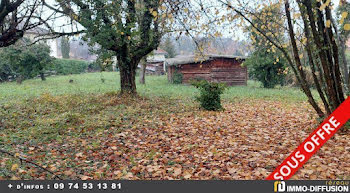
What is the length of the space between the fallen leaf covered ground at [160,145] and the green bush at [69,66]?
29.1m

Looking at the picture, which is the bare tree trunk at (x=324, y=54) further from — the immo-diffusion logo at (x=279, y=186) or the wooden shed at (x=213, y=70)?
Answer: the wooden shed at (x=213, y=70)

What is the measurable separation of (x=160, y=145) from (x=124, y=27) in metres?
6.57

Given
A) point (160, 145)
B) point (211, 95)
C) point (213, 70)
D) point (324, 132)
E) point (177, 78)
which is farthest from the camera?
point (213, 70)

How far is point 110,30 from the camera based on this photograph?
11156 mm

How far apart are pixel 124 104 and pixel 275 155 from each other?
8.20 meters

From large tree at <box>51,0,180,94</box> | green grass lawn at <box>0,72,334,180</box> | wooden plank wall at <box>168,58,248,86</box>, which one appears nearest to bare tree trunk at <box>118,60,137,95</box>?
large tree at <box>51,0,180,94</box>

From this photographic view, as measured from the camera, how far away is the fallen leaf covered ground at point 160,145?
14.8 feet

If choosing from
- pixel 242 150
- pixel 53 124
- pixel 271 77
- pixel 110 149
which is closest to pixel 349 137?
pixel 242 150

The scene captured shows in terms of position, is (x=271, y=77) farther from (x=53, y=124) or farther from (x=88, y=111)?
(x=53, y=124)

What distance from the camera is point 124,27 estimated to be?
36.6 feet

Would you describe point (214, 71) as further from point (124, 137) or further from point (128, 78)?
point (124, 137)

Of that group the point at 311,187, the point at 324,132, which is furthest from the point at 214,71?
the point at 324,132

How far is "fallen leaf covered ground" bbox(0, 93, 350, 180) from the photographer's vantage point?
4.50 m

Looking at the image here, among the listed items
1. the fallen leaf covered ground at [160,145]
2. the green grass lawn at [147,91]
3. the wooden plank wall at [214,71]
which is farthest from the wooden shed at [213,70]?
the fallen leaf covered ground at [160,145]
